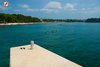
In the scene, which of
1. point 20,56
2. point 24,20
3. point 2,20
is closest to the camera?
point 20,56

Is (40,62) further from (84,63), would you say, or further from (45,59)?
(84,63)

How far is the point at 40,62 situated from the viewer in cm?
1051

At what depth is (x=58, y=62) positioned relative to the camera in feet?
34.0

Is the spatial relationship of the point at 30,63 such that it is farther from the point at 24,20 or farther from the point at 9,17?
the point at 24,20

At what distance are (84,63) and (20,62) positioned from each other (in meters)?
6.50

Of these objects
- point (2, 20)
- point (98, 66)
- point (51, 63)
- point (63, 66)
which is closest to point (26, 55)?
point (51, 63)

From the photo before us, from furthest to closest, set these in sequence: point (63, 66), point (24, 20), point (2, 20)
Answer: point (24, 20) < point (2, 20) < point (63, 66)

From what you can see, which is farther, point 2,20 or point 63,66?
point 2,20

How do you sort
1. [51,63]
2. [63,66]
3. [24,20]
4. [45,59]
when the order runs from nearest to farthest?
1. [63,66]
2. [51,63]
3. [45,59]
4. [24,20]

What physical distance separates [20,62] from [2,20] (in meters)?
93.4

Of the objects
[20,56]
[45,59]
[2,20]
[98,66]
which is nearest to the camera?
[45,59]

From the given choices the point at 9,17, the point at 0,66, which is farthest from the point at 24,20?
the point at 0,66

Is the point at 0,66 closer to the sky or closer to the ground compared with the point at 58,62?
closer to the ground

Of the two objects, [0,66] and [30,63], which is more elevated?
[30,63]
